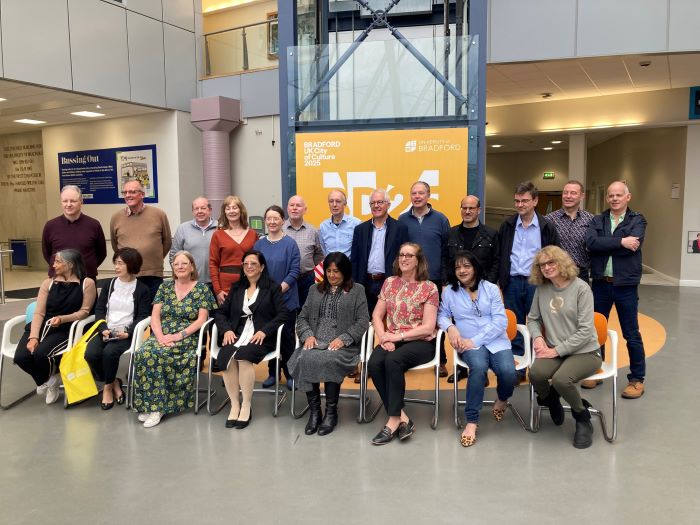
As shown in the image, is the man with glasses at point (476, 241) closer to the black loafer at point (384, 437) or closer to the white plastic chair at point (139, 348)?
the black loafer at point (384, 437)

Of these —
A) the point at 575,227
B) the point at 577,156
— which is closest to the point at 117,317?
the point at 575,227

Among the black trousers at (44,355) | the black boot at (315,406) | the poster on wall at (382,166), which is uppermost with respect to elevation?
the poster on wall at (382,166)

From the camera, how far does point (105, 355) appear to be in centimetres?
413

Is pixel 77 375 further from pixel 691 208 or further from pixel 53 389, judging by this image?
pixel 691 208

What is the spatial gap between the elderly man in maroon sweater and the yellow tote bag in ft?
3.19

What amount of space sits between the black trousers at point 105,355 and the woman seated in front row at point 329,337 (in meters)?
1.32

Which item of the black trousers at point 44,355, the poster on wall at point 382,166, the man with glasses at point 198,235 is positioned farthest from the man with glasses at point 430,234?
the black trousers at point 44,355

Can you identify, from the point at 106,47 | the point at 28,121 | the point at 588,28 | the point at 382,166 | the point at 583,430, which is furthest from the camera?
the point at 28,121

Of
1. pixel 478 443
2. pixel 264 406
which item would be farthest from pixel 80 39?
pixel 478 443

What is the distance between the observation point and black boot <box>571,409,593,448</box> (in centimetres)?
344

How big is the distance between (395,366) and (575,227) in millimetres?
1982

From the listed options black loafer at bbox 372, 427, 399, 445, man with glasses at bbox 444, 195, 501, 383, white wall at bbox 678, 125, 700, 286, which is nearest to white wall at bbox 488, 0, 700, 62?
white wall at bbox 678, 125, 700, 286

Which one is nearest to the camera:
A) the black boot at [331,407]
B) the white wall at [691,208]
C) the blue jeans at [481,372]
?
the blue jeans at [481,372]

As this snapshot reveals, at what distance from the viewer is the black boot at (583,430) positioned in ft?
11.3
